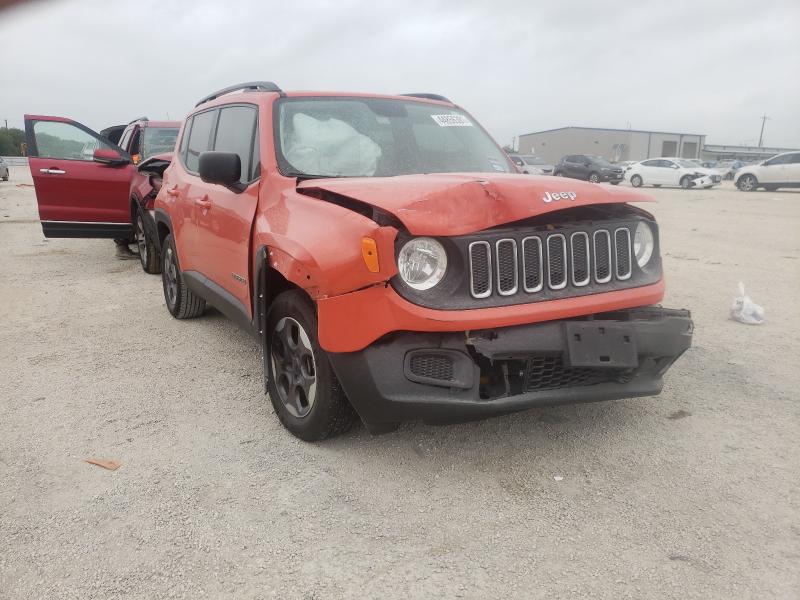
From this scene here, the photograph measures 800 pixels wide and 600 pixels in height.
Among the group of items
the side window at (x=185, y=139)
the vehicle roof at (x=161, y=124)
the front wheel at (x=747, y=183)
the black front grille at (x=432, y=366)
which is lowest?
the front wheel at (x=747, y=183)

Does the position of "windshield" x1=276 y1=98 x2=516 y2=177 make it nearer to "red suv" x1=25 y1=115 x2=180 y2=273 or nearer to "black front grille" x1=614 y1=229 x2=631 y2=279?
"black front grille" x1=614 y1=229 x2=631 y2=279

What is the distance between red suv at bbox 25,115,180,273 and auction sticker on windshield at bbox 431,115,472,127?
3.97m

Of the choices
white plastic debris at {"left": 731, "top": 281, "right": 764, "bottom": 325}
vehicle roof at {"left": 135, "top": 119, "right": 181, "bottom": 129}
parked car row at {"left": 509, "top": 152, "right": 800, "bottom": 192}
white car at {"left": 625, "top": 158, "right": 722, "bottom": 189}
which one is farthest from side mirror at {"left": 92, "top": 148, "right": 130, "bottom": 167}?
white car at {"left": 625, "top": 158, "right": 722, "bottom": 189}

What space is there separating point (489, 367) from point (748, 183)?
26.4m

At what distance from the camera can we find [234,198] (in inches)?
151

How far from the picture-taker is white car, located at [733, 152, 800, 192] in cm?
2352

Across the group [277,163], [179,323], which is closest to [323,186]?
[277,163]

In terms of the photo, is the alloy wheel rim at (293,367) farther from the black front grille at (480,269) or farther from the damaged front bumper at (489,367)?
the black front grille at (480,269)

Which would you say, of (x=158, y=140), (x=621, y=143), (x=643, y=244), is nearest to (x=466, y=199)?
(x=643, y=244)

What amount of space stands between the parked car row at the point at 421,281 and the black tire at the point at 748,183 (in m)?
25.1

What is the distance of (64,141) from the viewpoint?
7637mm

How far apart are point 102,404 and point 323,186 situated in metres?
1.97

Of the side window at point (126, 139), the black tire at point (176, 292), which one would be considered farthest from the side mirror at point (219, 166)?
the side window at point (126, 139)

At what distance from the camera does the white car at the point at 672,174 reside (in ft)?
88.3
